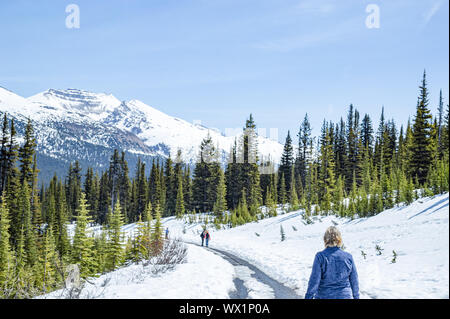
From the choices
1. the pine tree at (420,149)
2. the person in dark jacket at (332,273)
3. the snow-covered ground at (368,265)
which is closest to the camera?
the person in dark jacket at (332,273)

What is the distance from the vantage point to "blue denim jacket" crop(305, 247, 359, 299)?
15.0ft

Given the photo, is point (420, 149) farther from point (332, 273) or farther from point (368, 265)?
point (332, 273)

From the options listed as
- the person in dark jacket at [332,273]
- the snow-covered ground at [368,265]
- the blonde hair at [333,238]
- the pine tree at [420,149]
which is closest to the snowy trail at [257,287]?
the snow-covered ground at [368,265]

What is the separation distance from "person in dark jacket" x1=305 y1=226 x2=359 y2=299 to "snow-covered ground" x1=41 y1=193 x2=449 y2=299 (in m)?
5.53

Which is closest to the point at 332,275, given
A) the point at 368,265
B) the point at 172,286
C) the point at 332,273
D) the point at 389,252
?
the point at 332,273

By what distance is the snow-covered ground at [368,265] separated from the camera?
986cm

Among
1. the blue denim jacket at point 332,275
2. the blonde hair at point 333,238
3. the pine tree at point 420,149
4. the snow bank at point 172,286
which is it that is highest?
the pine tree at point 420,149

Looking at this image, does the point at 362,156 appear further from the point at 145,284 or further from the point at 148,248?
the point at 145,284

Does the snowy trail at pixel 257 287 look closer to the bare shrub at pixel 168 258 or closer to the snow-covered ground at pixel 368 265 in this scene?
the snow-covered ground at pixel 368 265

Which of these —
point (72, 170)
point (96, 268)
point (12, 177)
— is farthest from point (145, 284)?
point (72, 170)

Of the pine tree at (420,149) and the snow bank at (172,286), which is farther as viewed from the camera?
the pine tree at (420,149)

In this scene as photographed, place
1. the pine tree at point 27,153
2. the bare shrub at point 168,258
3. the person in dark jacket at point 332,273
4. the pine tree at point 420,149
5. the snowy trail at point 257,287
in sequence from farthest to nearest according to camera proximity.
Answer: the pine tree at point 27,153, the pine tree at point 420,149, the bare shrub at point 168,258, the snowy trail at point 257,287, the person in dark jacket at point 332,273
